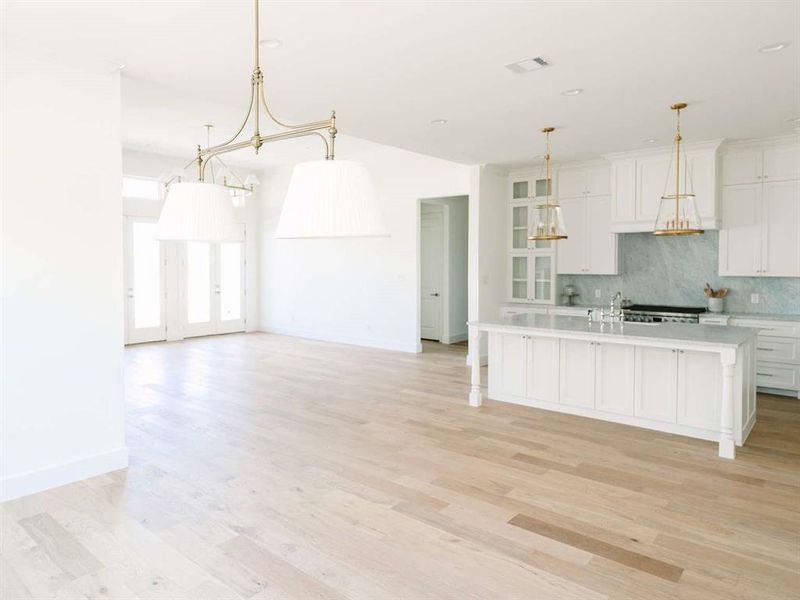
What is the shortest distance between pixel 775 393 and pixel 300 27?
20.0 feet

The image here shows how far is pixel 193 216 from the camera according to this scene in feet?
6.39

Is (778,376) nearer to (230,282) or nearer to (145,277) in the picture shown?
(230,282)

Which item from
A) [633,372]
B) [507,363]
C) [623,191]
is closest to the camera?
[633,372]

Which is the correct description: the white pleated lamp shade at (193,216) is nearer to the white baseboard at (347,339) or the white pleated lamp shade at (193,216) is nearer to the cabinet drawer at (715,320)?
the cabinet drawer at (715,320)

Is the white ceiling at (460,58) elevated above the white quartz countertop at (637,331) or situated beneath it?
elevated above

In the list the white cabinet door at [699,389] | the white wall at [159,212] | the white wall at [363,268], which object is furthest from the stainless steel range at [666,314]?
the white wall at [159,212]

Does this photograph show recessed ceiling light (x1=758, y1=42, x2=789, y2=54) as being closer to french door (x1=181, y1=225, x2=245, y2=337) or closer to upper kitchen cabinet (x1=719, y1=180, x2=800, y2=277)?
upper kitchen cabinet (x1=719, y1=180, x2=800, y2=277)

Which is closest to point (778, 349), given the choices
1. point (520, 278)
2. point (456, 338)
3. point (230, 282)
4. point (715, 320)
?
point (715, 320)

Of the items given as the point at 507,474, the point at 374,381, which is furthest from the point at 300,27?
the point at 374,381

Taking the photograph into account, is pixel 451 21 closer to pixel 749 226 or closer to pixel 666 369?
pixel 666 369

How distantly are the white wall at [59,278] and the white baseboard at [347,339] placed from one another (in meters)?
5.23

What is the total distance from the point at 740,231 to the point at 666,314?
48.9 inches

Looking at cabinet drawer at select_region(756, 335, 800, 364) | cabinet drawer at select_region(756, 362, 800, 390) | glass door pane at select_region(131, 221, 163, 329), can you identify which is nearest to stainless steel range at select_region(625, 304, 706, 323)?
cabinet drawer at select_region(756, 335, 800, 364)

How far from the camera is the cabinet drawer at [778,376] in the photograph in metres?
5.77
